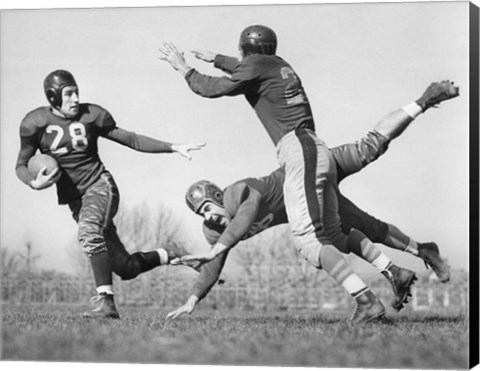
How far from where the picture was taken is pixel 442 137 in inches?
384

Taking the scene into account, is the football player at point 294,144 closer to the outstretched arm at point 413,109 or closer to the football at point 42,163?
the outstretched arm at point 413,109

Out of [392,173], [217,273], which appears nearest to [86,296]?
[217,273]

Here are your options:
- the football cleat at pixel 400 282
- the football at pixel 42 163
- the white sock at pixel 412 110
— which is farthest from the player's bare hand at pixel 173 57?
the football cleat at pixel 400 282

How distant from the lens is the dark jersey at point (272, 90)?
33.1 ft

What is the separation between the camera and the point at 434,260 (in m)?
9.95

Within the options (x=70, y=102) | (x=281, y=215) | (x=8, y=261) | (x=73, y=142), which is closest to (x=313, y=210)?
(x=281, y=215)

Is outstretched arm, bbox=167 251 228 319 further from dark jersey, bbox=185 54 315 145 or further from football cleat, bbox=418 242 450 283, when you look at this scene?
football cleat, bbox=418 242 450 283

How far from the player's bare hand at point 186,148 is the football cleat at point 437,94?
162 cm

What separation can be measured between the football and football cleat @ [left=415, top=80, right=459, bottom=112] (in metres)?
2.68

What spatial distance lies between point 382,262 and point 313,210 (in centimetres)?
63

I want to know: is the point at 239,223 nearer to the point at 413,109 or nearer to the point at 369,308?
the point at 369,308

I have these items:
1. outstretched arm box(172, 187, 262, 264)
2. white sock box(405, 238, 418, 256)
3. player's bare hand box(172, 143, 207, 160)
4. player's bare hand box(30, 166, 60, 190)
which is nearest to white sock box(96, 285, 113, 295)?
outstretched arm box(172, 187, 262, 264)

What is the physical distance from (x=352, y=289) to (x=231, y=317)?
3.32ft

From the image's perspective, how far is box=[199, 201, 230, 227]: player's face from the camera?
1020 centimetres
